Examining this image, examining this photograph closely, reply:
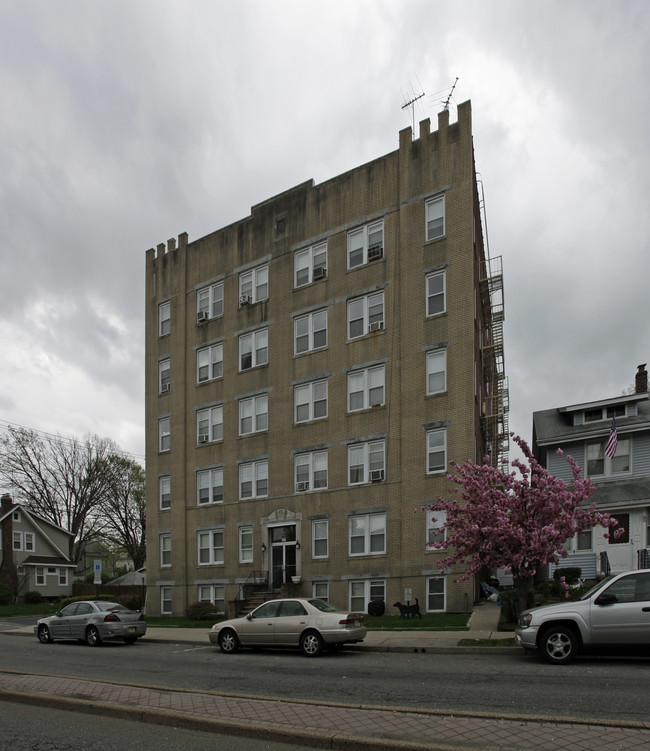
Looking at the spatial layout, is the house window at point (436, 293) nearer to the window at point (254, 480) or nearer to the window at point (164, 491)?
the window at point (254, 480)

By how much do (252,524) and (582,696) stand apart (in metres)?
24.5

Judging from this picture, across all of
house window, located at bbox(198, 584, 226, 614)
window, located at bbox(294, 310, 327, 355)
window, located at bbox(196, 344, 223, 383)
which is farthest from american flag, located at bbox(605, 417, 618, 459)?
window, located at bbox(196, 344, 223, 383)

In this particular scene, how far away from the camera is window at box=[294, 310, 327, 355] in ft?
106

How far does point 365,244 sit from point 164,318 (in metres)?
14.0

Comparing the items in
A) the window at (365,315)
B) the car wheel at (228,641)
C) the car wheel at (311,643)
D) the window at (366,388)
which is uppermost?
the window at (365,315)

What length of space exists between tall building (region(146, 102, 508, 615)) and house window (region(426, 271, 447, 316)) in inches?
2.5

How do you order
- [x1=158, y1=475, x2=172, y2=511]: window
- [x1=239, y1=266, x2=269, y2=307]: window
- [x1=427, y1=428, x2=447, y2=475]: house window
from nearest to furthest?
[x1=427, y1=428, x2=447, y2=475]: house window
[x1=239, y1=266, x2=269, y2=307]: window
[x1=158, y1=475, x2=172, y2=511]: window

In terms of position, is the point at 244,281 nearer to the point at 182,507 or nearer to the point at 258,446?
the point at 258,446

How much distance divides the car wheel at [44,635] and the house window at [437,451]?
14321 millimetres

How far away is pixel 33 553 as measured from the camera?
5831cm

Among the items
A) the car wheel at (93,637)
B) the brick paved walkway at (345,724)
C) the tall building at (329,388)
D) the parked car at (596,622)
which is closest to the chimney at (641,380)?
the tall building at (329,388)

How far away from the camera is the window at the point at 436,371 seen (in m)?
28.3

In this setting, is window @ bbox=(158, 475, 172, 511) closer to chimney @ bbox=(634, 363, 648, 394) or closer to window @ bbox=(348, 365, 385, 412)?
window @ bbox=(348, 365, 385, 412)

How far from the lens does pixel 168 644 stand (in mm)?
22516
